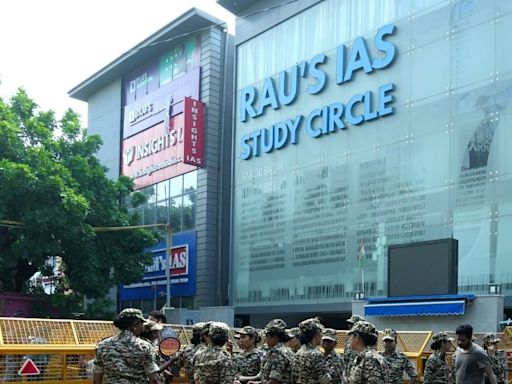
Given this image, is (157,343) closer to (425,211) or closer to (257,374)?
(257,374)

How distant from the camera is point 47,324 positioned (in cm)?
855

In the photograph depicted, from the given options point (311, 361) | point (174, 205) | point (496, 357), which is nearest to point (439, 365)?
point (496, 357)

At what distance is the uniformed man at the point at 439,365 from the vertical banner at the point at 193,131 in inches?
809

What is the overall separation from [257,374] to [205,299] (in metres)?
21.4

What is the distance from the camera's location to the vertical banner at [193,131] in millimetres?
28969

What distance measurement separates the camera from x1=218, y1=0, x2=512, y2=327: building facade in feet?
61.4

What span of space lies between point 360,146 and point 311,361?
16406 mm

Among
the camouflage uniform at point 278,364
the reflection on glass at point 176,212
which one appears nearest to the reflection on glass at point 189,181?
the reflection on glass at point 176,212

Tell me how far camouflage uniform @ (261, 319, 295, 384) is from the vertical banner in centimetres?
→ 2258

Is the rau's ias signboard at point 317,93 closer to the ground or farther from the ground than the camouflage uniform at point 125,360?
farther from the ground

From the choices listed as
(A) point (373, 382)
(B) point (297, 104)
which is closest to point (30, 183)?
(B) point (297, 104)

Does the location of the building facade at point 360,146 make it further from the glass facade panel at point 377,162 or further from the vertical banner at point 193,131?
the vertical banner at point 193,131

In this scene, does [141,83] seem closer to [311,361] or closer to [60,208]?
[60,208]

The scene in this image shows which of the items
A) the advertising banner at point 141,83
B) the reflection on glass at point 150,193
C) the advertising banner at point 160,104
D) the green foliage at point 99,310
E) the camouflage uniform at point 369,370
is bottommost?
A: the green foliage at point 99,310
